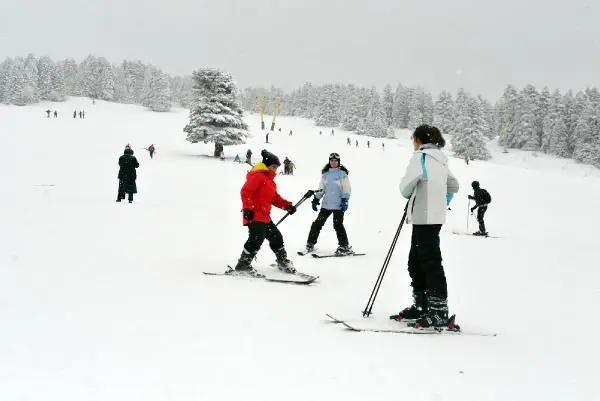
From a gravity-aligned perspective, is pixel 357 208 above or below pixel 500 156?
below

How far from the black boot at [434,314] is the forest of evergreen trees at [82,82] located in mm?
74161

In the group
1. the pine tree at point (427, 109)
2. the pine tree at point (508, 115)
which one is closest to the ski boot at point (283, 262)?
the pine tree at point (508, 115)

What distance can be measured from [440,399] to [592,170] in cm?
8231

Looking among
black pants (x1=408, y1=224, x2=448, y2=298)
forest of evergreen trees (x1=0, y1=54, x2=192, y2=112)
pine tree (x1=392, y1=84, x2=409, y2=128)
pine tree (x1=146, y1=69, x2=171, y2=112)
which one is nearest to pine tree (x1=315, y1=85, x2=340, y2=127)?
pine tree (x1=392, y1=84, x2=409, y2=128)

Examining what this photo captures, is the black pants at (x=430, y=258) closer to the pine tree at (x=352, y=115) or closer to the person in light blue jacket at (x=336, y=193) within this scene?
the person in light blue jacket at (x=336, y=193)

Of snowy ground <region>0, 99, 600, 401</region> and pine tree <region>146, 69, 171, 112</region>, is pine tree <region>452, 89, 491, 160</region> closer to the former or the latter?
pine tree <region>146, 69, 171, 112</region>

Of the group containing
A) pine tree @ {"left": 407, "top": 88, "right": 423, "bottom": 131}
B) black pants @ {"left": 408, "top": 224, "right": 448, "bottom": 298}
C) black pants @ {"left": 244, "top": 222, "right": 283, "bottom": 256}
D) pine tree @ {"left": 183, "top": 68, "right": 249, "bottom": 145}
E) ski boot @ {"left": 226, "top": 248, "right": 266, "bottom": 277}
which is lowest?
ski boot @ {"left": 226, "top": 248, "right": 266, "bottom": 277}

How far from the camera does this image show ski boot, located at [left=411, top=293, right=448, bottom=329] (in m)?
4.85

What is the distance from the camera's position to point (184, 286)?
5.88m

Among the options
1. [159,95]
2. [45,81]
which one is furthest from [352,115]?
[45,81]

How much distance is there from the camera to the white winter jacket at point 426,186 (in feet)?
16.2

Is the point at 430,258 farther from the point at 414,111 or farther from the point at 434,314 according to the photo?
the point at 414,111

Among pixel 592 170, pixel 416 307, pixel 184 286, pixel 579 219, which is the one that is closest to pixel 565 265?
pixel 416 307

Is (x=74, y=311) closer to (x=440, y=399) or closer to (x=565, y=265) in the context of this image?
(x=440, y=399)
